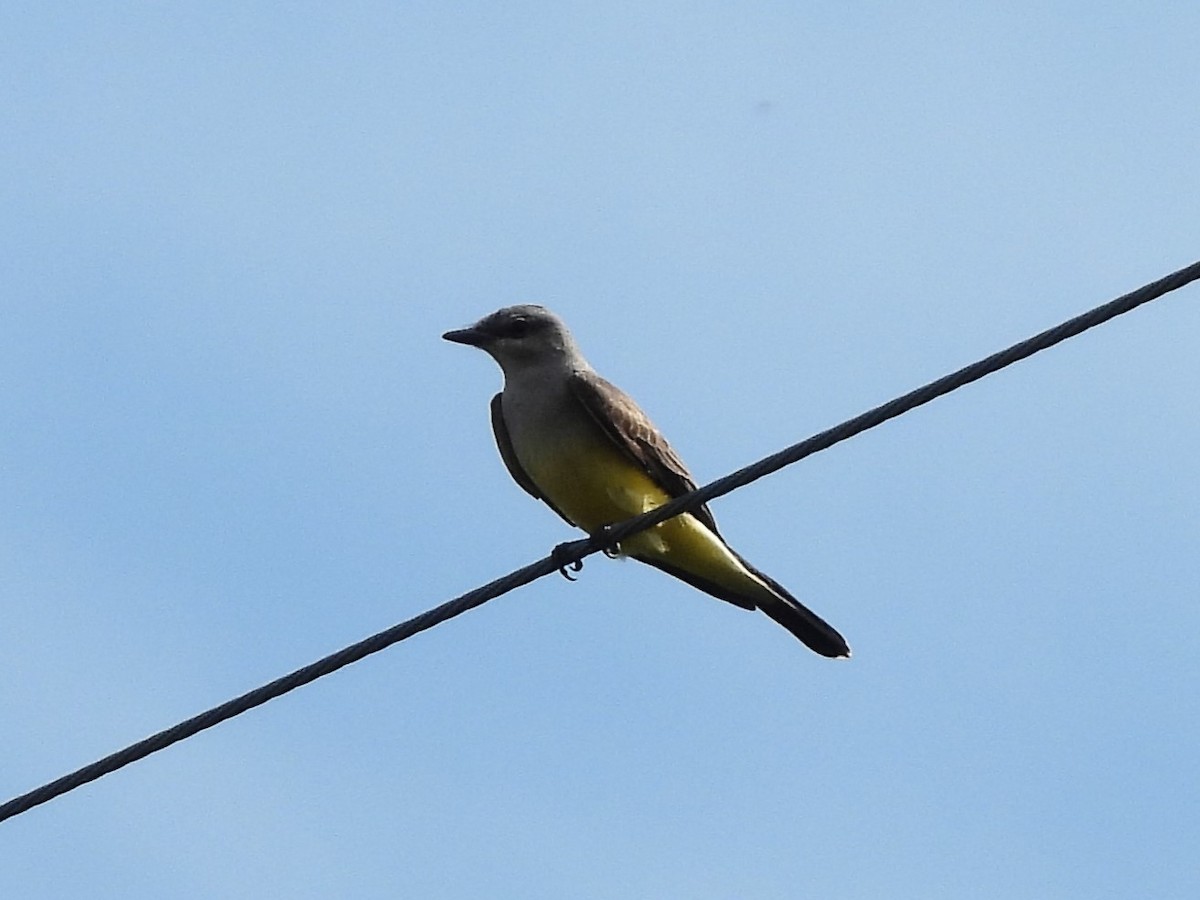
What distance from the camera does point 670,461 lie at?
962 cm

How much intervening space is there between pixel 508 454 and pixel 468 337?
59 centimetres

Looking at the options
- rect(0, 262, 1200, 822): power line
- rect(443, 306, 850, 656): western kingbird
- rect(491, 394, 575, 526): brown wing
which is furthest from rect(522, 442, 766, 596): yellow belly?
rect(0, 262, 1200, 822): power line

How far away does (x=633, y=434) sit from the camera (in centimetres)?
948

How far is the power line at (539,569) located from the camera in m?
5.86

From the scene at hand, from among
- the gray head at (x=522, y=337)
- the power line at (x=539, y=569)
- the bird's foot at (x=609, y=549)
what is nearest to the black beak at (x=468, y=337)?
the gray head at (x=522, y=337)

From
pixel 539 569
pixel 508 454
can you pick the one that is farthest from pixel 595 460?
pixel 539 569

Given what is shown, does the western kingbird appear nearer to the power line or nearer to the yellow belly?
the yellow belly

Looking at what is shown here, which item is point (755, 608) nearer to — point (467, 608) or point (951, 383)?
point (467, 608)

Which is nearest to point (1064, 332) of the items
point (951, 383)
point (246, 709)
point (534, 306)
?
point (951, 383)

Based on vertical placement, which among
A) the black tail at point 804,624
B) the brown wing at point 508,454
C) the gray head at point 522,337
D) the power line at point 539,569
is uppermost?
the gray head at point 522,337

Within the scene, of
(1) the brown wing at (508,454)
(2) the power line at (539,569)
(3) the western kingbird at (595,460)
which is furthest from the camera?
(1) the brown wing at (508,454)

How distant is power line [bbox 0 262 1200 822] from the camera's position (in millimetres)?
5855

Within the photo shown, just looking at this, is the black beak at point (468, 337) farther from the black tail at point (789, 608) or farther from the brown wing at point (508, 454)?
the black tail at point (789, 608)

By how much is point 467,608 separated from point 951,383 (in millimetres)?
1727
